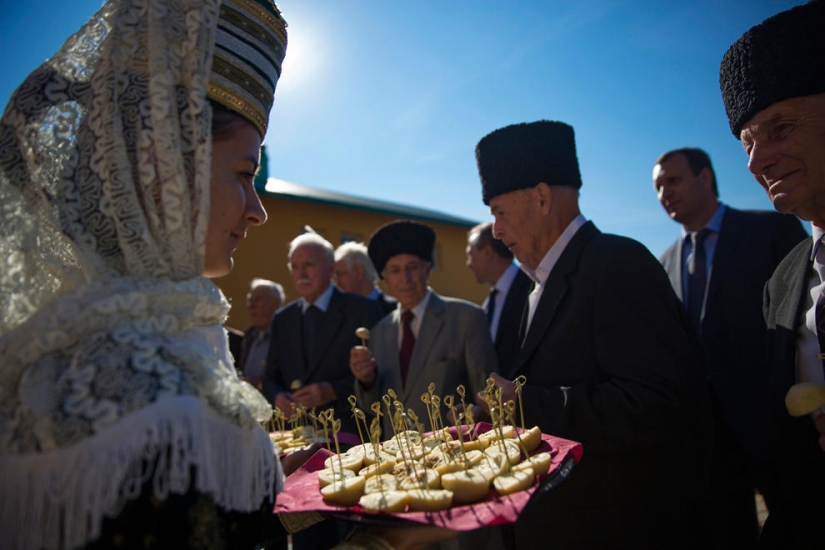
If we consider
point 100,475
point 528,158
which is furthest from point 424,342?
point 100,475

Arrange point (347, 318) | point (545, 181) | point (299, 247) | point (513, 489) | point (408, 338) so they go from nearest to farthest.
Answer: point (513, 489)
point (545, 181)
point (408, 338)
point (347, 318)
point (299, 247)

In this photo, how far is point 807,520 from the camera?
190 cm

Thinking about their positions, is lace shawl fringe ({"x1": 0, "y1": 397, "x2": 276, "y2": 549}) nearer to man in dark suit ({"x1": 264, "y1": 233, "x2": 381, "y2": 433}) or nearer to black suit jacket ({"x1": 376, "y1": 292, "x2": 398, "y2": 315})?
man in dark suit ({"x1": 264, "y1": 233, "x2": 381, "y2": 433})

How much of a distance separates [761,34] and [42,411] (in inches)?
113

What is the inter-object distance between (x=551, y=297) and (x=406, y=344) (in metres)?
1.62

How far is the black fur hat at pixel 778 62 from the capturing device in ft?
6.55

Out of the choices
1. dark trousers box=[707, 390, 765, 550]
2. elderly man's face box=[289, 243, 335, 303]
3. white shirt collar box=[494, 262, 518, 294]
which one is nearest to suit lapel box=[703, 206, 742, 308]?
dark trousers box=[707, 390, 765, 550]

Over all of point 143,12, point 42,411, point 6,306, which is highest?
point 143,12

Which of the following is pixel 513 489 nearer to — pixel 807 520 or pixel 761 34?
pixel 807 520

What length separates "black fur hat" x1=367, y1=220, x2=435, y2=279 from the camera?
13.4ft

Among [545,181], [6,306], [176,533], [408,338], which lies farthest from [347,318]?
[176,533]

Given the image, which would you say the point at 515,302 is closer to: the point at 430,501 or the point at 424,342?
the point at 424,342

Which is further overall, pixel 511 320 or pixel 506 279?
pixel 506 279

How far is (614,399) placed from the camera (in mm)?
2082
